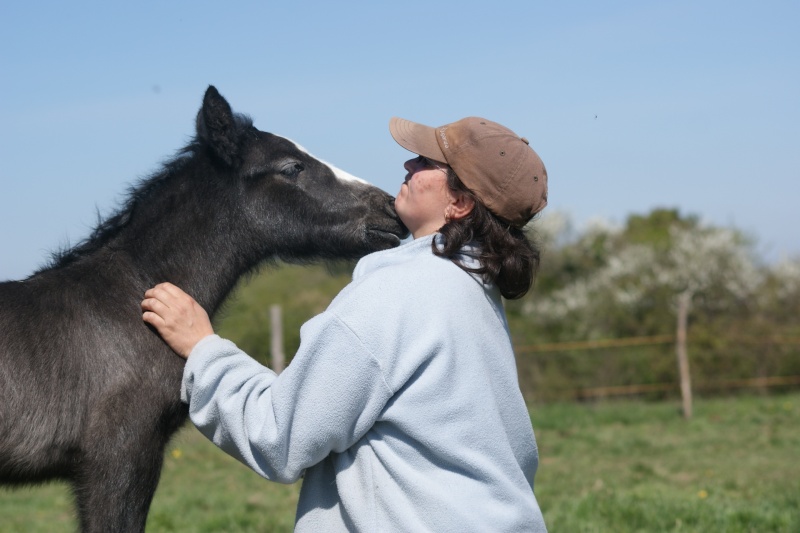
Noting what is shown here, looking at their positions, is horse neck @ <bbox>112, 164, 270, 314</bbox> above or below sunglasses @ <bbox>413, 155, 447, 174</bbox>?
below

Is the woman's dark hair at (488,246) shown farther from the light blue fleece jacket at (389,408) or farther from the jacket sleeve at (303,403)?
the jacket sleeve at (303,403)

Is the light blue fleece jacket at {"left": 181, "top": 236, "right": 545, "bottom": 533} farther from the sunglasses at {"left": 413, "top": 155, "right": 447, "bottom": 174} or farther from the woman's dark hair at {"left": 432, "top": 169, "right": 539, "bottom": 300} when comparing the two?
the sunglasses at {"left": 413, "top": 155, "right": 447, "bottom": 174}

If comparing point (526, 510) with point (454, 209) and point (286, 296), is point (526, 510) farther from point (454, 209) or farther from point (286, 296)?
point (286, 296)

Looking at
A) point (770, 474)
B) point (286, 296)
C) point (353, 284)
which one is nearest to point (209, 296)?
point (353, 284)

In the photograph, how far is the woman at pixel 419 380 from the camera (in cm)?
247

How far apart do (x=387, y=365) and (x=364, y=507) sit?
1.42 ft

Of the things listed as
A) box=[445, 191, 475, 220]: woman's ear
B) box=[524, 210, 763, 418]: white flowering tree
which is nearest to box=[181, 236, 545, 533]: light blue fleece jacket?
box=[445, 191, 475, 220]: woman's ear

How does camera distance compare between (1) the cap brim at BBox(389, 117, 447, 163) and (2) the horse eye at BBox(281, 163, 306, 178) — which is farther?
(2) the horse eye at BBox(281, 163, 306, 178)

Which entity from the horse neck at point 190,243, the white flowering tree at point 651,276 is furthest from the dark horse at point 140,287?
Answer: the white flowering tree at point 651,276

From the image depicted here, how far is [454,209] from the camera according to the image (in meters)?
2.72

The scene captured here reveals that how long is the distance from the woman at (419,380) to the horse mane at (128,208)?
36.0 inches

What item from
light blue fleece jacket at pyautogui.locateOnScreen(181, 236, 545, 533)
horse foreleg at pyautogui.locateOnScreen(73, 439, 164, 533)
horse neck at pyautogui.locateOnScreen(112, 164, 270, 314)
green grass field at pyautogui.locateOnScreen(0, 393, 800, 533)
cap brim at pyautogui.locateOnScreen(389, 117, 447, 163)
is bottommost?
green grass field at pyautogui.locateOnScreen(0, 393, 800, 533)

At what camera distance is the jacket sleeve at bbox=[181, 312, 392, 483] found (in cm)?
245

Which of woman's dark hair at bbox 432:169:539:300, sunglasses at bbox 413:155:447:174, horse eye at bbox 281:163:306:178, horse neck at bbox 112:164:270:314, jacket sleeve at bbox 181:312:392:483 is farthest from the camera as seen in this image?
horse eye at bbox 281:163:306:178
